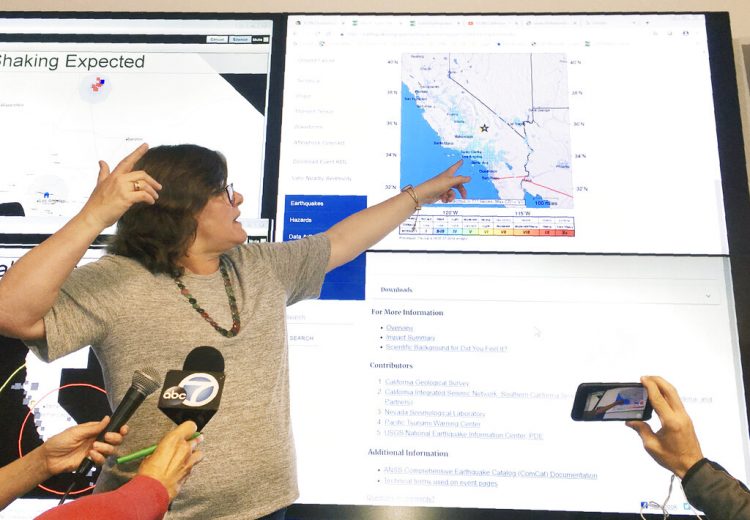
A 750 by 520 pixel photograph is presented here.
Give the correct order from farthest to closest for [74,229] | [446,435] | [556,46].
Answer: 1. [556,46]
2. [446,435]
3. [74,229]

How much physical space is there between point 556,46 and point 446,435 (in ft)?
4.35

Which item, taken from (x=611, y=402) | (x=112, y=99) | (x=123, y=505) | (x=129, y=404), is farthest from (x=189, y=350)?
(x=112, y=99)

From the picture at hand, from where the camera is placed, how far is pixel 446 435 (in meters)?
1.77

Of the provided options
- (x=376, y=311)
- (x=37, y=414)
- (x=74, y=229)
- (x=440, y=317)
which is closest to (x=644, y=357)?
(x=440, y=317)

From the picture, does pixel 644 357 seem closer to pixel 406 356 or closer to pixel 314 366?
pixel 406 356

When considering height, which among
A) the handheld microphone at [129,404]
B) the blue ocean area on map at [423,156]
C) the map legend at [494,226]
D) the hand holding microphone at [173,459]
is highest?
the blue ocean area on map at [423,156]

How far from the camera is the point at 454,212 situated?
192cm

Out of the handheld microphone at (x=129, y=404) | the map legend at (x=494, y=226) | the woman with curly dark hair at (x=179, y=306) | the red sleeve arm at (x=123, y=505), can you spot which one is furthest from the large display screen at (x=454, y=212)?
the red sleeve arm at (x=123, y=505)

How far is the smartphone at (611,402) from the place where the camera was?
3.58 feet

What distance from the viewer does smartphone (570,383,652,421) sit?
1.09 metres

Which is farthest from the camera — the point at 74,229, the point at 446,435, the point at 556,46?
the point at 556,46

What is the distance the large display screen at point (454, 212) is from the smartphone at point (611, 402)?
2.19 feet

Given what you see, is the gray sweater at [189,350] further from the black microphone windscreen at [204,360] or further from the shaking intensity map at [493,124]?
the shaking intensity map at [493,124]

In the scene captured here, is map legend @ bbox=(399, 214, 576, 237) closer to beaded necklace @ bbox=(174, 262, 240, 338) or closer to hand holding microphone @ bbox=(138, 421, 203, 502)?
beaded necklace @ bbox=(174, 262, 240, 338)
